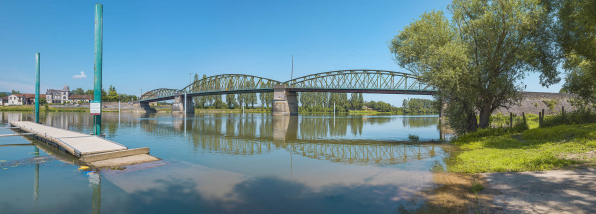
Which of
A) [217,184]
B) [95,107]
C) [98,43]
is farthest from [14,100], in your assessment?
[217,184]

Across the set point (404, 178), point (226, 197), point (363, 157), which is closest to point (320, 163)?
point (363, 157)

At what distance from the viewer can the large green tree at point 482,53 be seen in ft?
55.3

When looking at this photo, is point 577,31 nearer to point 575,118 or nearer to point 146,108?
point 575,118

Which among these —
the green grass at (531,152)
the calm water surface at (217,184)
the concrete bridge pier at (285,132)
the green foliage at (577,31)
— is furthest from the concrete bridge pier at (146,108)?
the green foliage at (577,31)

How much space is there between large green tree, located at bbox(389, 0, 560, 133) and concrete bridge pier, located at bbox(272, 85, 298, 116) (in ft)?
226

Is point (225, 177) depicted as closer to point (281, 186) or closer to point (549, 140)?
point (281, 186)

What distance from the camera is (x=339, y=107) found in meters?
143

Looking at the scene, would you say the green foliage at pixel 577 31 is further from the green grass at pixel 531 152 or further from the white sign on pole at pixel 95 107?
the white sign on pole at pixel 95 107

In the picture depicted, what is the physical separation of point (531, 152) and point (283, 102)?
265 feet

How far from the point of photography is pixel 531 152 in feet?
37.4

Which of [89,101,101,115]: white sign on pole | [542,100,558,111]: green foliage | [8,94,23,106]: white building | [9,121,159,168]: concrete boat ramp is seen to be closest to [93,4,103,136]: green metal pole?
[89,101,101,115]: white sign on pole

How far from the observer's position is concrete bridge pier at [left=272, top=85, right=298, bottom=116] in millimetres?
89494

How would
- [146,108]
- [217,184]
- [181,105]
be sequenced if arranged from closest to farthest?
[217,184] < [181,105] < [146,108]

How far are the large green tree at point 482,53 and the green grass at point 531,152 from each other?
12.6ft
